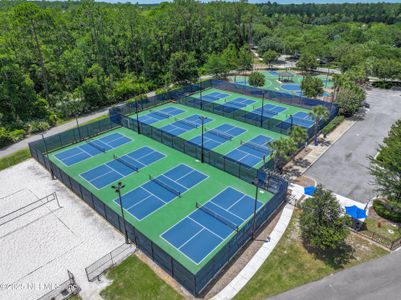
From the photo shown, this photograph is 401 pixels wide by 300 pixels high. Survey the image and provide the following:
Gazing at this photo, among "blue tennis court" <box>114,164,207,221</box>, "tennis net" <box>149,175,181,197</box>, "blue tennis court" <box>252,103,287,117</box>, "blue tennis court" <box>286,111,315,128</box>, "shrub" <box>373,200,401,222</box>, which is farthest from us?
"blue tennis court" <box>252,103,287,117</box>

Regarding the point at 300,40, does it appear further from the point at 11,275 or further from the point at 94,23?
the point at 11,275

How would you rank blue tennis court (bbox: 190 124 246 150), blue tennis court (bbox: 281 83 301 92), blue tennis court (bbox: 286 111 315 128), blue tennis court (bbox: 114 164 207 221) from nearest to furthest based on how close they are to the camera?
blue tennis court (bbox: 114 164 207 221), blue tennis court (bbox: 190 124 246 150), blue tennis court (bbox: 286 111 315 128), blue tennis court (bbox: 281 83 301 92)

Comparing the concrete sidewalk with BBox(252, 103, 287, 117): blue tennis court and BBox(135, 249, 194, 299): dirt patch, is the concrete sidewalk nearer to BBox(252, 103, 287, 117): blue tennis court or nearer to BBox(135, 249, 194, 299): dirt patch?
BBox(135, 249, 194, 299): dirt patch

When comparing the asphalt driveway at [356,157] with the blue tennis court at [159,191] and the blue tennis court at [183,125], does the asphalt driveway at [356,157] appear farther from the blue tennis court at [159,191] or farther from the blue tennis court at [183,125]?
the blue tennis court at [183,125]

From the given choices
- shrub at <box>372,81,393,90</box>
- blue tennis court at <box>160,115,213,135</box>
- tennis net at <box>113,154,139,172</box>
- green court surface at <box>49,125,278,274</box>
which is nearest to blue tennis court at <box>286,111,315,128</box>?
green court surface at <box>49,125,278,274</box>

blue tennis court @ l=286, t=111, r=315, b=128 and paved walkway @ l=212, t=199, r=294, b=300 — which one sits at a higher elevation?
blue tennis court @ l=286, t=111, r=315, b=128

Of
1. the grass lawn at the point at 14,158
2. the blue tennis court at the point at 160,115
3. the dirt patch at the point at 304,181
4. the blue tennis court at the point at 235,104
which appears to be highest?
the blue tennis court at the point at 235,104

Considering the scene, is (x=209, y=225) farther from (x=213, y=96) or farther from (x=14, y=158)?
(x=213, y=96)

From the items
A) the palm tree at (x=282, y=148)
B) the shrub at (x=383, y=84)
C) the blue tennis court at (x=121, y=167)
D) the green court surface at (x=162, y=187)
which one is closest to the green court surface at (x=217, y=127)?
the green court surface at (x=162, y=187)
